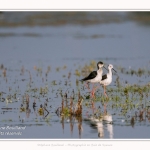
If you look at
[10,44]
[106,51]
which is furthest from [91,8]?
[10,44]

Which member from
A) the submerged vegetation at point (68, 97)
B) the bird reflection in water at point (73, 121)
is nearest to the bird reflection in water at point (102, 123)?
the submerged vegetation at point (68, 97)

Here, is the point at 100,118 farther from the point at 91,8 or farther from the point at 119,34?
the point at 119,34

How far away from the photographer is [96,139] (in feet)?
30.1

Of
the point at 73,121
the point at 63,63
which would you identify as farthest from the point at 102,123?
the point at 63,63

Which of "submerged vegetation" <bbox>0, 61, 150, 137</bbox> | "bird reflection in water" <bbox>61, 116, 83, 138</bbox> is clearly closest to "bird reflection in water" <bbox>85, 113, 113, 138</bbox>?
"submerged vegetation" <bbox>0, 61, 150, 137</bbox>

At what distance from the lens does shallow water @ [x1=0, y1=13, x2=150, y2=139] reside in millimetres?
9602

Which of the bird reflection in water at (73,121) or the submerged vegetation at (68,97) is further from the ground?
the submerged vegetation at (68,97)

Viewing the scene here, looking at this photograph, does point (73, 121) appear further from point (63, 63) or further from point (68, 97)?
point (63, 63)

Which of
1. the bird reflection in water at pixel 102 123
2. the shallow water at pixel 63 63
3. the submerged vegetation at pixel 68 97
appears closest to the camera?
the bird reflection in water at pixel 102 123

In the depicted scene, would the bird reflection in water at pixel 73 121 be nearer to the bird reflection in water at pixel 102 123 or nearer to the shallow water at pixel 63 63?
the shallow water at pixel 63 63

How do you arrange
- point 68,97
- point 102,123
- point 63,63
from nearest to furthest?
point 102,123
point 68,97
point 63,63

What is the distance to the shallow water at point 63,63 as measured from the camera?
31.5 ft

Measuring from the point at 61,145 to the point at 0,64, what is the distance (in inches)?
246

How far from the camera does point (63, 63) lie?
15.7m
